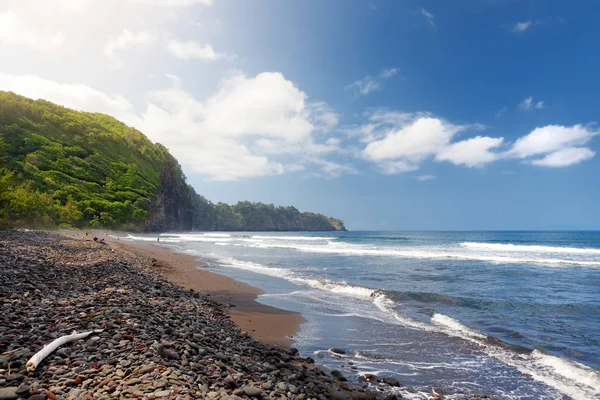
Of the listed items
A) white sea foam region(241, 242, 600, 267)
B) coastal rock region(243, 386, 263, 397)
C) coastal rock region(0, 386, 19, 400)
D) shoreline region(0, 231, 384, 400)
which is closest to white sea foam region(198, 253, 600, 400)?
shoreline region(0, 231, 384, 400)

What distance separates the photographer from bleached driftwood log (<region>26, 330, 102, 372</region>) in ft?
12.4

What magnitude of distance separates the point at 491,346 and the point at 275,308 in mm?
6970

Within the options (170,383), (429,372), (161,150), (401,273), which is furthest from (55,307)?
(161,150)

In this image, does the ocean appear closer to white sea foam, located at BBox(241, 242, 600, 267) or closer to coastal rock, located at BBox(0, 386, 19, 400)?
coastal rock, located at BBox(0, 386, 19, 400)

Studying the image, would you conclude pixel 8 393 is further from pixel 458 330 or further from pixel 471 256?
pixel 471 256

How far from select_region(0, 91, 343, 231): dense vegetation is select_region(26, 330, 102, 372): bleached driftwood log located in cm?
3328

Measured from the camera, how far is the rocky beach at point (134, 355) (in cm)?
370

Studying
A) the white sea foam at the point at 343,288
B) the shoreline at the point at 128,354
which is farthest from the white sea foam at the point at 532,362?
the shoreline at the point at 128,354

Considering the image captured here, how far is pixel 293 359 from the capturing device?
22.5ft

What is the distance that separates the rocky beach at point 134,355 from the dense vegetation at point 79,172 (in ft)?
100

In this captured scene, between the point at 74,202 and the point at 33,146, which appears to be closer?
the point at 74,202

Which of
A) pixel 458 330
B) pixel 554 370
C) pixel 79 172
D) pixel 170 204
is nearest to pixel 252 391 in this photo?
pixel 554 370

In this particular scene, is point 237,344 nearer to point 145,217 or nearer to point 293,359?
point 293,359

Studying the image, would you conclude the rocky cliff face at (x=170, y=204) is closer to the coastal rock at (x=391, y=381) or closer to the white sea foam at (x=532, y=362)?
the white sea foam at (x=532, y=362)
